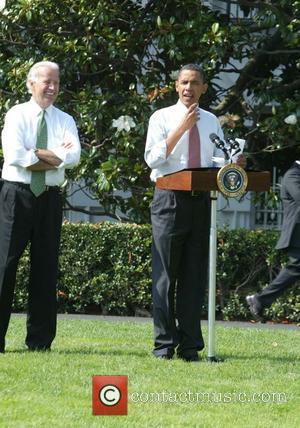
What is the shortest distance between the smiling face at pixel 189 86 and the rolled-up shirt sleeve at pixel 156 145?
25 cm

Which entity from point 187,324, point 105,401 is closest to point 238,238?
point 187,324

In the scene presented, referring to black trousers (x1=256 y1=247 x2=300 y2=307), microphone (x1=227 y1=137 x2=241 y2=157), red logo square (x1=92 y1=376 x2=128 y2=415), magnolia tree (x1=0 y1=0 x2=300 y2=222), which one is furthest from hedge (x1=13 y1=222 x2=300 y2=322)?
red logo square (x1=92 y1=376 x2=128 y2=415)

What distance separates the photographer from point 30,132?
28.7ft

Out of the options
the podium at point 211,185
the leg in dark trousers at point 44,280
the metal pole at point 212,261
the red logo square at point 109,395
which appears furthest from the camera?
the leg in dark trousers at point 44,280

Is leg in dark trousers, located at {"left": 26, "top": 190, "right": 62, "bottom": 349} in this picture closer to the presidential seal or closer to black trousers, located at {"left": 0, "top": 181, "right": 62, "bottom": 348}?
black trousers, located at {"left": 0, "top": 181, "right": 62, "bottom": 348}

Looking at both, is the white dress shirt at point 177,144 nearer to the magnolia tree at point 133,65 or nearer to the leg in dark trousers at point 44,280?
the leg in dark trousers at point 44,280

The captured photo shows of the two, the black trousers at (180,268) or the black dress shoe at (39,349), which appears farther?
the black dress shoe at (39,349)

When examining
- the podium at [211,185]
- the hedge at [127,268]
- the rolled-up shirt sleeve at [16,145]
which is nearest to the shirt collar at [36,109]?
the rolled-up shirt sleeve at [16,145]

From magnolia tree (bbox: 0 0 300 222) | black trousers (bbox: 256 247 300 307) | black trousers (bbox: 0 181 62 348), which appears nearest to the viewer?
black trousers (bbox: 0 181 62 348)

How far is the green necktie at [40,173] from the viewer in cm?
863

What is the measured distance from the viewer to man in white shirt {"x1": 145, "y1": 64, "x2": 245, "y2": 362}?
860cm

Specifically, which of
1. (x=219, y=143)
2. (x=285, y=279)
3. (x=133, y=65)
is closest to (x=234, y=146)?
(x=219, y=143)

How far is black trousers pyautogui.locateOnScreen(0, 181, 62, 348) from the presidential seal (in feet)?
4.34

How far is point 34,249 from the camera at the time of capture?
28.9 feet
